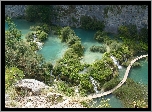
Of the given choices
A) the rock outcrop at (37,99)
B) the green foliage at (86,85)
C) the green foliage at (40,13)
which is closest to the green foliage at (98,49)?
the green foliage at (86,85)

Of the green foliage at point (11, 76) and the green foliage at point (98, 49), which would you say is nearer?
the green foliage at point (11, 76)

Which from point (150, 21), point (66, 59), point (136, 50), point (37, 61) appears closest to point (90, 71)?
point (66, 59)

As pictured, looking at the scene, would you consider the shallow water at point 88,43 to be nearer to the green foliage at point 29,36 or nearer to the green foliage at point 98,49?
the green foliage at point 98,49

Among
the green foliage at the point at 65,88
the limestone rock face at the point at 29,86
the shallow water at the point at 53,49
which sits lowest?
the green foliage at the point at 65,88

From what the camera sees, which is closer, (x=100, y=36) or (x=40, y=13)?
(x=100, y=36)

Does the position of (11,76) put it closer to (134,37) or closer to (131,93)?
(131,93)

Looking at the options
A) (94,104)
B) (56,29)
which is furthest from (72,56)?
(94,104)

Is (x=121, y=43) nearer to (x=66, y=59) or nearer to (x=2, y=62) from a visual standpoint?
(x=66, y=59)
